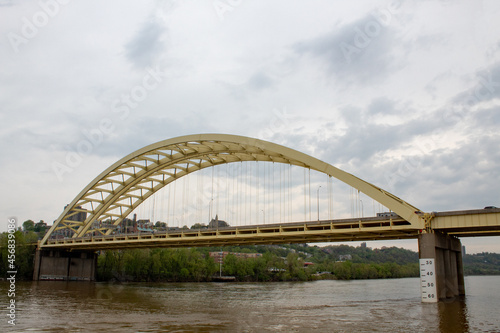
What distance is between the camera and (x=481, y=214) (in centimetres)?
2317

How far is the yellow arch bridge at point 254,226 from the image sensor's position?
2412cm

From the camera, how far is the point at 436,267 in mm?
23625

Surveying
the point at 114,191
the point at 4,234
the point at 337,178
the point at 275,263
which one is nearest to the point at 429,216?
the point at 337,178

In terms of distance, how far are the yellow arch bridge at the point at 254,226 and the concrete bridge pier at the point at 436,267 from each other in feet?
0.16

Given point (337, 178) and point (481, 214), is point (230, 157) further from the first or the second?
point (481, 214)

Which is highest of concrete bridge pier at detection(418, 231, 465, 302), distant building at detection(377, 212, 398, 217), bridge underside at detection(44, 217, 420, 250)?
distant building at detection(377, 212, 398, 217)

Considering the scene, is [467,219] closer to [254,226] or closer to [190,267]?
[254,226]

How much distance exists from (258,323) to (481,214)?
45.6 ft

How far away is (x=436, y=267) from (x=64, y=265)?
47569 millimetres

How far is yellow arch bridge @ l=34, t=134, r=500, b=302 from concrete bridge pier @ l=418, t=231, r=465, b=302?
0.05m

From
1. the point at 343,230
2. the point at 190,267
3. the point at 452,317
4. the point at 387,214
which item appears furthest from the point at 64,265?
the point at 452,317

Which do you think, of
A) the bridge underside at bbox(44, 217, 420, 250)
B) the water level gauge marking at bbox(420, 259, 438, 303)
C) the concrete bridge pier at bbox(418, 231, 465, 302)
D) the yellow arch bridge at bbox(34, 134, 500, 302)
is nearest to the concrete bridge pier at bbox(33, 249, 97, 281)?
the yellow arch bridge at bbox(34, 134, 500, 302)

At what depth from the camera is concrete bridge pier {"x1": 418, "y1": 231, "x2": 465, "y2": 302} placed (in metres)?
23.4

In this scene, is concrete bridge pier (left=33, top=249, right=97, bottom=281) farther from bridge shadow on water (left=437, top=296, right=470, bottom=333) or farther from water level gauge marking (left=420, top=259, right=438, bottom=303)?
bridge shadow on water (left=437, top=296, right=470, bottom=333)
